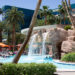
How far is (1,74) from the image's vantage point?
8.48m

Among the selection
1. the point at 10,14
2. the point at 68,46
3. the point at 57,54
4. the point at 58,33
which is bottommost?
the point at 57,54

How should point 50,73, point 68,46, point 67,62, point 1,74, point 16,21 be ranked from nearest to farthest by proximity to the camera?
point 1,74
point 50,73
point 67,62
point 68,46
point 16,21

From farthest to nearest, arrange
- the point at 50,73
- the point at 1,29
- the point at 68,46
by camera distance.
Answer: the point at 1,29, the point at 68,46, the point at 50,73

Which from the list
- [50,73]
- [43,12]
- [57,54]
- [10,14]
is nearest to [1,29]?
[10,14]

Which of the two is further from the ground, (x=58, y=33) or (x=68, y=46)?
(x=58, y=33)

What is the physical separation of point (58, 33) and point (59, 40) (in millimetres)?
1062

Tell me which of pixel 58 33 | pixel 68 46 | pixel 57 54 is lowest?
pixel 57 54

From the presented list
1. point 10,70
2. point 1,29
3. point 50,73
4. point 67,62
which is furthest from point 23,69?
point 1,29

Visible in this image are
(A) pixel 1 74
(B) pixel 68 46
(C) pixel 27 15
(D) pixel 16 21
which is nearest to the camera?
(A) pixel 1 74

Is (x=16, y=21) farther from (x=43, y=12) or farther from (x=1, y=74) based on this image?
(x=1, y=74)

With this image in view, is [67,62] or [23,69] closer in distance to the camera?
[23,69]

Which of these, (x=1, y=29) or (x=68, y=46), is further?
(x=1, y=29)

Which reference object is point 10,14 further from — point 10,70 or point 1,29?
point 10,70

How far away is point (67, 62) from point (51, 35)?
5.71m
